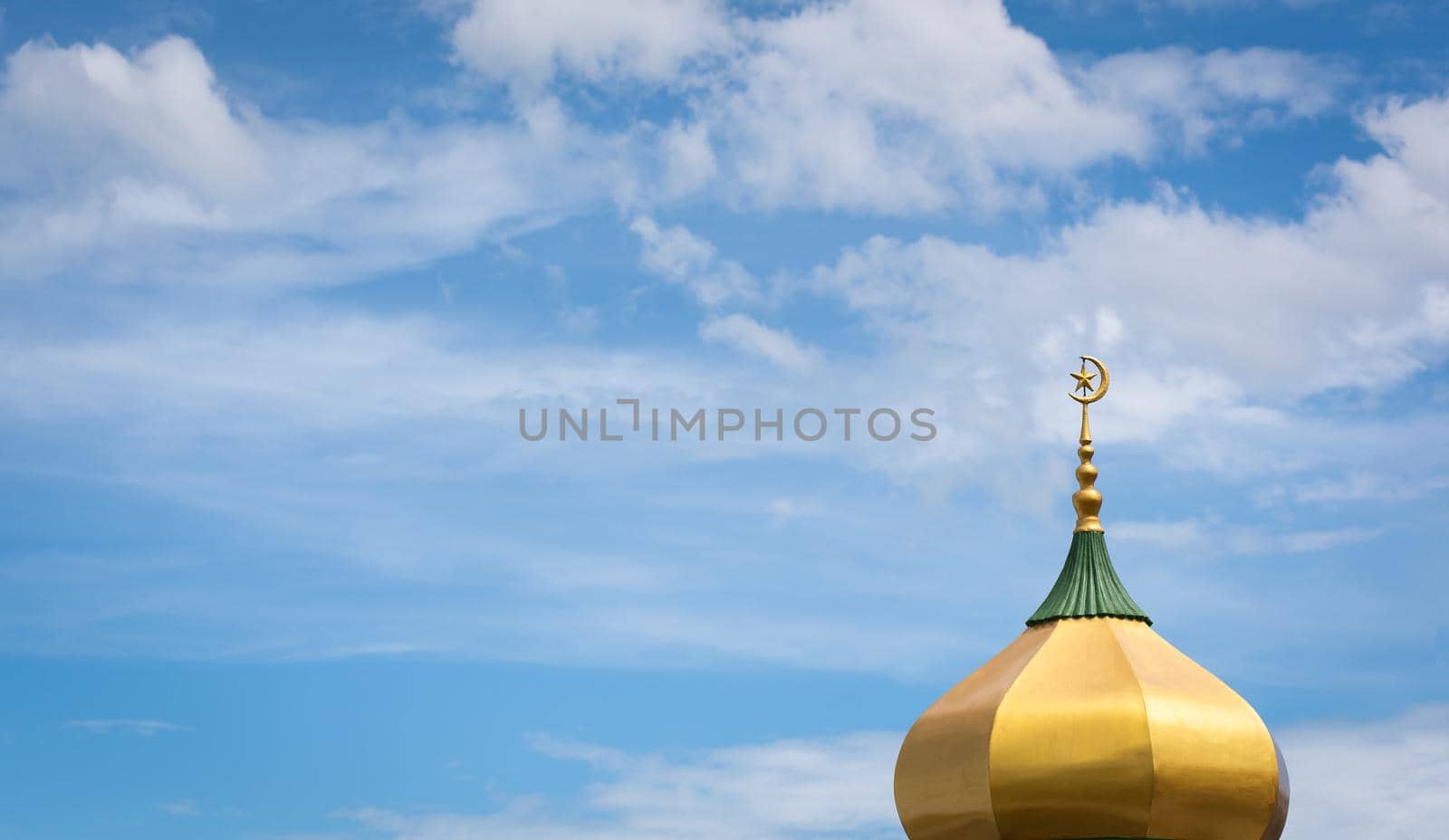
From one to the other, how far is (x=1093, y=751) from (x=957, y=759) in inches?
70.5

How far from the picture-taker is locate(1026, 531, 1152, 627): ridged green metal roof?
107 feet

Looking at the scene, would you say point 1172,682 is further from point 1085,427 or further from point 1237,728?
point 1085,427

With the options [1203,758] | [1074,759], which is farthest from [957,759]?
[1203,758]

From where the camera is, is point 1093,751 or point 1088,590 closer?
point 1093,751

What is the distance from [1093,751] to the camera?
3038 centimetres

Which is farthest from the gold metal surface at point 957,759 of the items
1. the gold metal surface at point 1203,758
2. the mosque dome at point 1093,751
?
the gold metal surface at point 1203,758

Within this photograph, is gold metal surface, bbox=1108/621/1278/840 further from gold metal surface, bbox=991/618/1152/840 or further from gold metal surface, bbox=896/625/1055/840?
gold metal surface, bbox=896/625/1055/840

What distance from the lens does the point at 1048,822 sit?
30.4m

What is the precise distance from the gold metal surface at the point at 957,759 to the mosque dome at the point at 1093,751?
0.02 meters

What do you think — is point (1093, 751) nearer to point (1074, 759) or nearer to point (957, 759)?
point (1074, 759)

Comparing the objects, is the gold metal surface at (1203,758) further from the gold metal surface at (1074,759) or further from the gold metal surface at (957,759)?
the gold metal surface at (957,759)

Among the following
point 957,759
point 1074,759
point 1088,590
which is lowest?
point 1074,759

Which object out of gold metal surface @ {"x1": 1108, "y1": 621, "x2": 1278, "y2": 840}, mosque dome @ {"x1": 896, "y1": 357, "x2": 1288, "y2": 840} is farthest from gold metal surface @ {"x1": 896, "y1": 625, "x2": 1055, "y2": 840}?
gold metal surface @ {"x1": 1108, "y1": 621, "x2": 1278, "y2": 840}

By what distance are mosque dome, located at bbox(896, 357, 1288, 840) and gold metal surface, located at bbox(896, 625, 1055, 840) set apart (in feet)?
0.06
